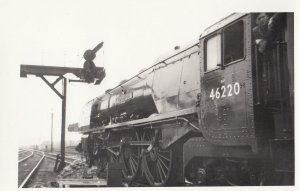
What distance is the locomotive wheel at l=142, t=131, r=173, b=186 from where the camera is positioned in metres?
5.80

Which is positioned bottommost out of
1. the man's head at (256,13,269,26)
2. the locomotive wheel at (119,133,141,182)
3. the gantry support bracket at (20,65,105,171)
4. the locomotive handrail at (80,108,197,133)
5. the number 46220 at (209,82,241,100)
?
the locomotive wheel at (119,133,141,182)

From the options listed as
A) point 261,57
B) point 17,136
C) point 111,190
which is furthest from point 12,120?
point 261,57

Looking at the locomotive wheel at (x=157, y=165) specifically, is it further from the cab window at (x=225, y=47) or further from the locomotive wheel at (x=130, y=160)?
the cab window at (x=225, y=47)

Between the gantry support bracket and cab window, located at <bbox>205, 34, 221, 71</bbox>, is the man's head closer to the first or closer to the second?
cab window, located at <bbox>205, 34, 221, 71</bbox>

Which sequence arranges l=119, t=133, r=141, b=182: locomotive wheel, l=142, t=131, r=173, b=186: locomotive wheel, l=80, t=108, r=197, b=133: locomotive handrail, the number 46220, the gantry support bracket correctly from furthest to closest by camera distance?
l=119, t=133, r=141, b=182: locomotive wheel
the gantry support bracket
l=142, t=131, r=173, b=186: locomotive wheel
l=80, t=108, r=197, b=133: locomotive handrail
the number 46220

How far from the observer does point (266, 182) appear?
14.5 ft

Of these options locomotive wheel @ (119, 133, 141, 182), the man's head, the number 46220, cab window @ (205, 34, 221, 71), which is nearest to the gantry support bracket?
locomotive wheel @ (119, 133, 141, 182)

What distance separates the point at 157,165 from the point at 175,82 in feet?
4.95

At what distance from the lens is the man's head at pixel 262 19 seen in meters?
3.97

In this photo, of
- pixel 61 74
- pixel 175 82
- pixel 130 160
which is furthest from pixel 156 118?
pixel 61 74

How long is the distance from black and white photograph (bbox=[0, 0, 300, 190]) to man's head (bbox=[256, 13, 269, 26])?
1 cm

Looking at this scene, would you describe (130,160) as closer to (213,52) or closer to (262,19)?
(213,52)

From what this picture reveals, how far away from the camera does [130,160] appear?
7.48 meters

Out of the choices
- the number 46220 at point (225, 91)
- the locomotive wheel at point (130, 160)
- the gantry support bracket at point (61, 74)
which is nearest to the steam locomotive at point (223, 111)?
the number 46220 at point (225, 91)
